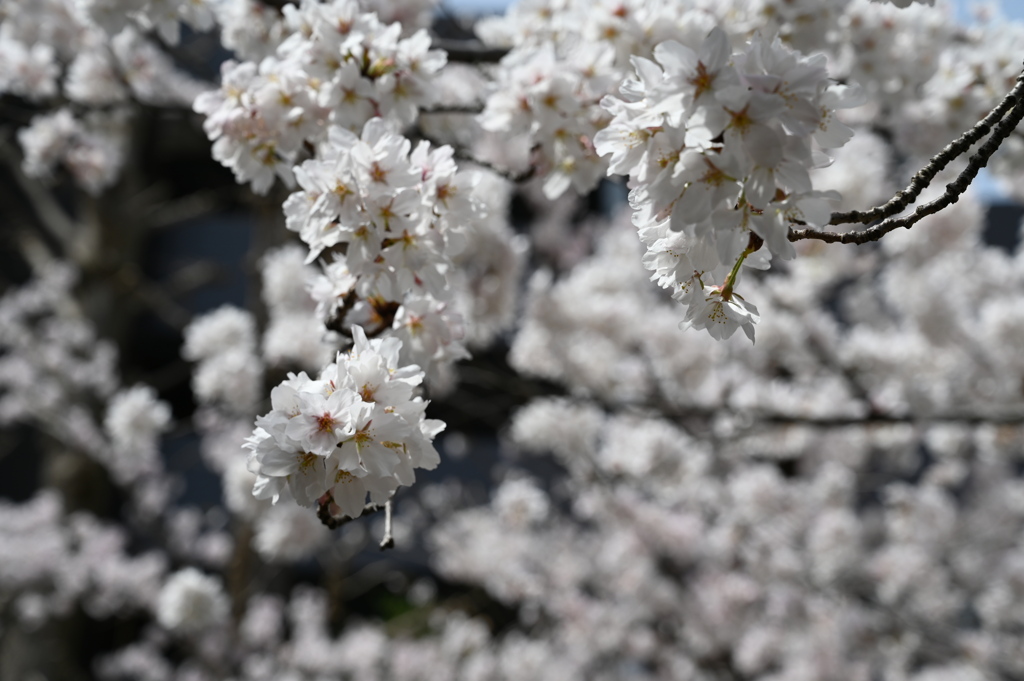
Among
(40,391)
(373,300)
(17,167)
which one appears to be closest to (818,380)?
(373,300)

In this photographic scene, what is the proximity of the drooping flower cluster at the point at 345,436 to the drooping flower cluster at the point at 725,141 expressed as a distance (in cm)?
40

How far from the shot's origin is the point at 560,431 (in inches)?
160

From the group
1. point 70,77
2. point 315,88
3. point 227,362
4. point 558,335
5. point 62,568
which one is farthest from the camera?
point 62,568

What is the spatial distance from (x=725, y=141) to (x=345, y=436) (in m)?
0.57

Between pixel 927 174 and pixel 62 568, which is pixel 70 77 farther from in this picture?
pixel 62 568

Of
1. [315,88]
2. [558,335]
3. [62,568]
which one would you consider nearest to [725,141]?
[315,88]

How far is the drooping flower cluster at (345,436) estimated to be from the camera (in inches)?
34.7

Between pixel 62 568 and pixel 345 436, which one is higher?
pixel 345 436

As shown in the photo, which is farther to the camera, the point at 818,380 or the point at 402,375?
the point at 818,380

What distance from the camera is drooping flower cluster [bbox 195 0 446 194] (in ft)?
4.43

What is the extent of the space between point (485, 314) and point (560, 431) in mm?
1165

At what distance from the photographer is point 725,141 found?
0.73 meters

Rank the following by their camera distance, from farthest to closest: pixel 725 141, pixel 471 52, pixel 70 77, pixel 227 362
A: pixel 227 362 < pixel 70 77 < pixel 471 52 < pixel 725 141

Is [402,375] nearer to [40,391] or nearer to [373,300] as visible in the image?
[373,300]
